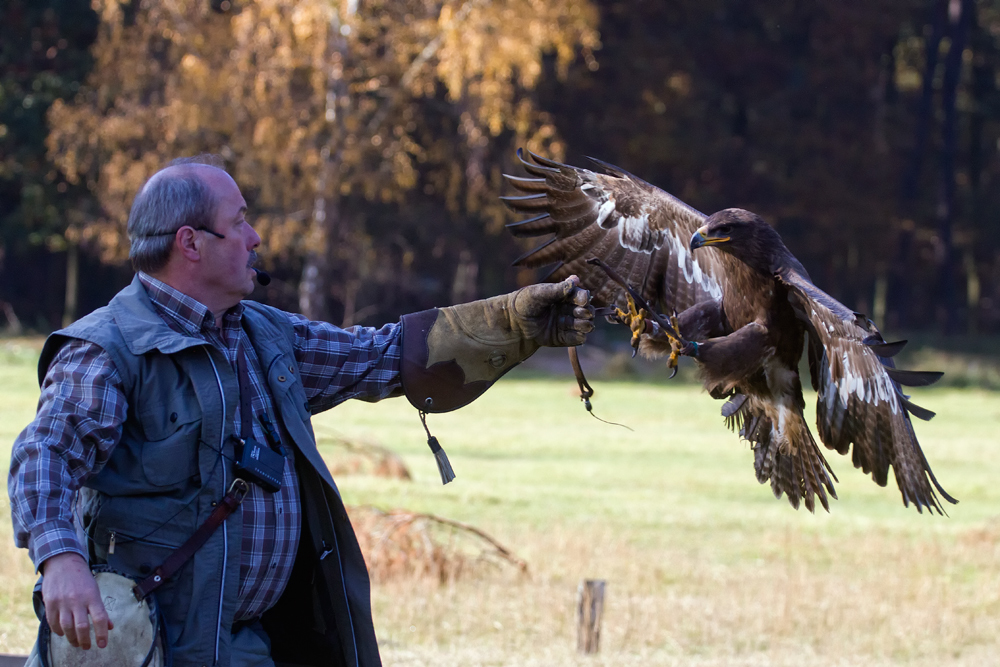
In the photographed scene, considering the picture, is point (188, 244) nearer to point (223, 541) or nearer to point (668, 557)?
point (223, 541)

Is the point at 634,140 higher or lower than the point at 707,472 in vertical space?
higher

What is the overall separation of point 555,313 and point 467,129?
49.4ft

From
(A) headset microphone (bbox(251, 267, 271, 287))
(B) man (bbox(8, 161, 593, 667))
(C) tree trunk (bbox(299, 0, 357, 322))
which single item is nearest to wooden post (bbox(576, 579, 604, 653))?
(B) man (bbox(8, 161, 593, 667))

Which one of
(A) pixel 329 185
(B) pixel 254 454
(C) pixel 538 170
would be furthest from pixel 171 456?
(A) pixel 329 185

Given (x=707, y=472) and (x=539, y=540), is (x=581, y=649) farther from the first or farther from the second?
(x=707, y=472)

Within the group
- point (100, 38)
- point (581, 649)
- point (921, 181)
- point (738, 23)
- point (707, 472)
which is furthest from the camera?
point (921, 181)

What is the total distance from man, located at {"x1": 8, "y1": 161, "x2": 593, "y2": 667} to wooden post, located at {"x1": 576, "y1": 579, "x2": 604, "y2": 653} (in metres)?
2.47

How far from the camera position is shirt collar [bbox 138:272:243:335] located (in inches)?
96.3

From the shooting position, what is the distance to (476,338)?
2943 millimetres

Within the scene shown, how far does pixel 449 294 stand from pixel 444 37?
8.64 metres

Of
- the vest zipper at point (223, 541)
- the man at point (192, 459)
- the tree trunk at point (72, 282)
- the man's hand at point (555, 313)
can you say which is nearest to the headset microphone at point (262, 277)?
the man at point (192, 459)

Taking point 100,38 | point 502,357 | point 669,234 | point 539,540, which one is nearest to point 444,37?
point 100,38

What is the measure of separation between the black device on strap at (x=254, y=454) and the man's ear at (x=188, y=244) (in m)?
0.24

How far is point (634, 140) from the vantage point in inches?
915
